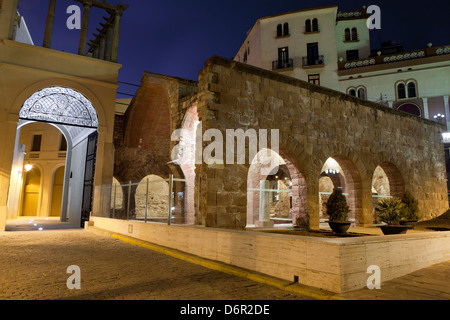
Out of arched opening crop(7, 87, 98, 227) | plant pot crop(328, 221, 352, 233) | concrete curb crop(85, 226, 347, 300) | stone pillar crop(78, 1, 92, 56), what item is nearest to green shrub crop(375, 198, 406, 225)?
plant pot crop(328, 221, 352, 233)

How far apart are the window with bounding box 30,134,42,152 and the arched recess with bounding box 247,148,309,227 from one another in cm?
1769

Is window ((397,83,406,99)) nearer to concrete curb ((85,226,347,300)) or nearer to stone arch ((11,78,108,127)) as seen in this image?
stone arch ((11,78,108,127))

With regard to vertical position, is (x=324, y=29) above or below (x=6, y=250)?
above

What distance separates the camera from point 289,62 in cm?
2642

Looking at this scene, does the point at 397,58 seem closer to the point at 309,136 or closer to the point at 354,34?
the point at 354,34

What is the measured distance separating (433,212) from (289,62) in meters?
16.7

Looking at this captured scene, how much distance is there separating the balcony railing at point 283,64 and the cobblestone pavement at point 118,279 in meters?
23.1

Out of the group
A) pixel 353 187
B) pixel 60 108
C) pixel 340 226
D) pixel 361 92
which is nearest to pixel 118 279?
pixel 340 226

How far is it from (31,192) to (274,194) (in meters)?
18.1

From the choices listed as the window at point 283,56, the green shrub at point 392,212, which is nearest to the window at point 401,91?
the window at point 283,56

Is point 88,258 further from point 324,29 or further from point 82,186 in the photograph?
point 324,29

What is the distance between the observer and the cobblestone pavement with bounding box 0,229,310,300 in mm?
3648

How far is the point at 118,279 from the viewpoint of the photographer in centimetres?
438
